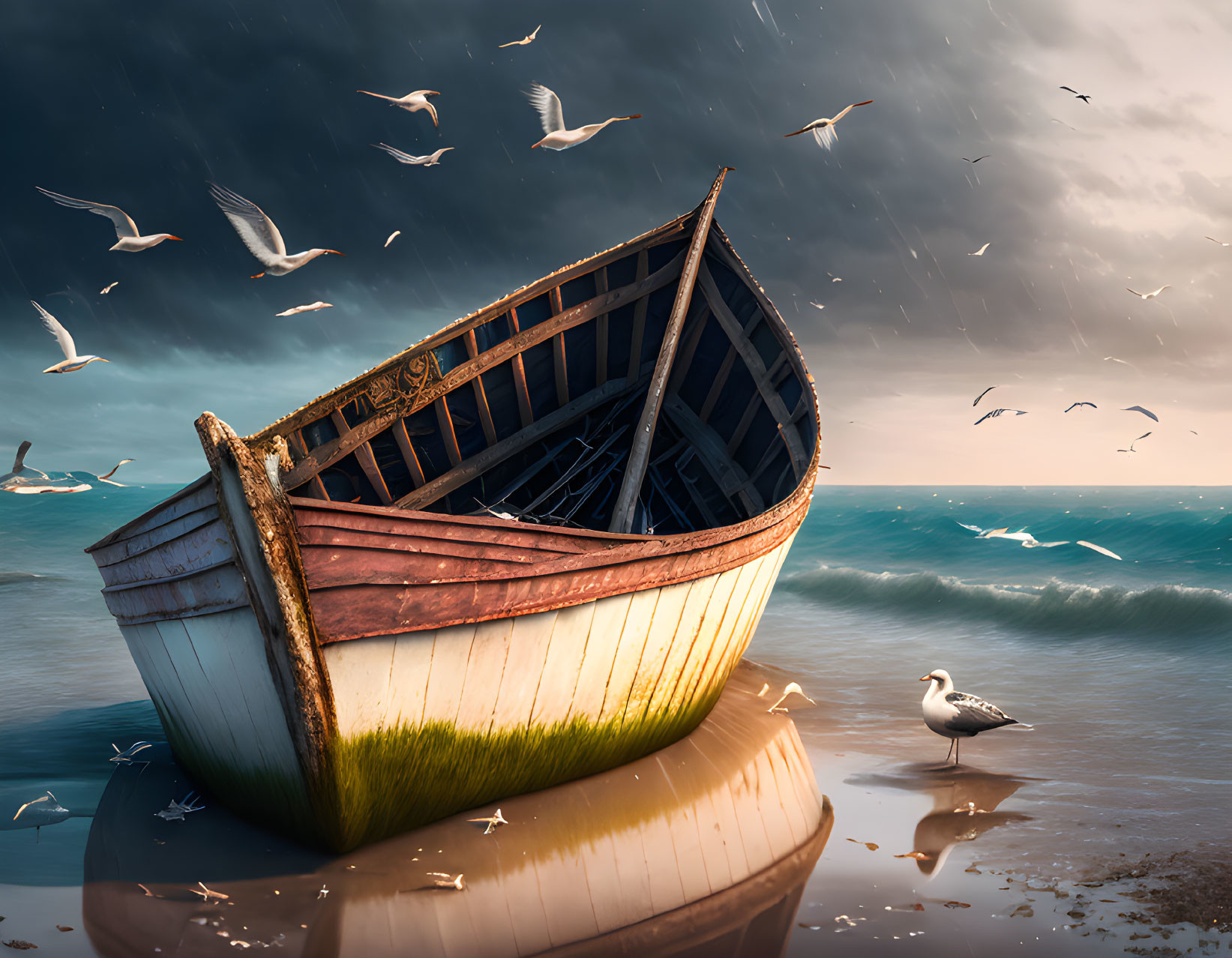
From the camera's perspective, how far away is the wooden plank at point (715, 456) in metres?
8.38

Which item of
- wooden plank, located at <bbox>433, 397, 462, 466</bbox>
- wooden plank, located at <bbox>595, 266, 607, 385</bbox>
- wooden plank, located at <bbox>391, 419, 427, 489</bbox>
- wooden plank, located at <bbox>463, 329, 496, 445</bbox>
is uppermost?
wooden plank, located at <bbox>595, 266, 607, 385</bbox>

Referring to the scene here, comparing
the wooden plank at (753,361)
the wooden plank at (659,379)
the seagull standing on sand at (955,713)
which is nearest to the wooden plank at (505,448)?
the wooden plank at (659,379)

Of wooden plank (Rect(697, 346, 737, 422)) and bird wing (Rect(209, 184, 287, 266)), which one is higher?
wooden plank (Rect(697, 346, 737, 422))

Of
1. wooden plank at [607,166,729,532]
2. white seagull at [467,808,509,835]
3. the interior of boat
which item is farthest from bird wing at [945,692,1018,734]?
white seagull at [467,808,509,835]

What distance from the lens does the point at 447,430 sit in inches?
302

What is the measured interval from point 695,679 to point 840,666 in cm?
537

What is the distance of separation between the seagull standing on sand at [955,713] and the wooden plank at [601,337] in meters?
5.07

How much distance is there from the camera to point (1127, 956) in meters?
3.12

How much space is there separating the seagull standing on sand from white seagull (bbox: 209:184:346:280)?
16.9 ft

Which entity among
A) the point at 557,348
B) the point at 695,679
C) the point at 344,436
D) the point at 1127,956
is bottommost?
the point at 1127,956

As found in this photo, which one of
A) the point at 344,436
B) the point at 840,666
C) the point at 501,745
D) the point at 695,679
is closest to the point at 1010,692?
the point at 840,666

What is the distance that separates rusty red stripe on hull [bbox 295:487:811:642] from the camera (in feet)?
11.2

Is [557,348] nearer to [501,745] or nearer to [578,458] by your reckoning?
[578,458]

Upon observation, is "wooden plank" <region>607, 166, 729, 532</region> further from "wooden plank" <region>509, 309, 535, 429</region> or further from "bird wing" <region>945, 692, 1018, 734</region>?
"bird wing" <region>945, 692, 1018, 734</region>
